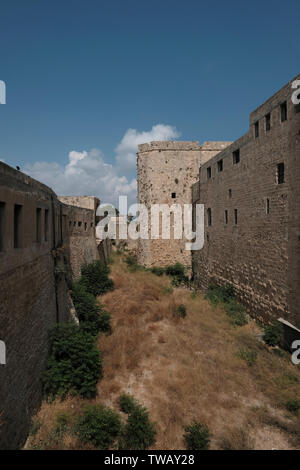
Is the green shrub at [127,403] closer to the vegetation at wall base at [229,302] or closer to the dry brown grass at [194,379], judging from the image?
the dry brown grass at [194,379]

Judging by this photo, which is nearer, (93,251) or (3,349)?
(3,349)

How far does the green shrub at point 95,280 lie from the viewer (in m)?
14.5

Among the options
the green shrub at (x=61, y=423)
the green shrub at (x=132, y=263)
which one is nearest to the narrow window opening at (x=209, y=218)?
the green shrub at (x=132, y=263)

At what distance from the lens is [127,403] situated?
6.85 m

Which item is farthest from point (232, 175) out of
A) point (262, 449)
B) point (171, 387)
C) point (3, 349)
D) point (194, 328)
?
point (3, 349)

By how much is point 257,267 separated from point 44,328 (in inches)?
337

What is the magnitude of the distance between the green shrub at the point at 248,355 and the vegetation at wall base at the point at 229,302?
2234mm

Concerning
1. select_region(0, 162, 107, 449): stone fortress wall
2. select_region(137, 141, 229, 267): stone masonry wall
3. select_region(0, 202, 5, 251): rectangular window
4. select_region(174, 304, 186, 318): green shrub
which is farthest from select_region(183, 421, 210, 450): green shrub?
select_region(137, 141, 229, 267): stone masonry wall

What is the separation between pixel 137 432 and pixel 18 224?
16.8ft

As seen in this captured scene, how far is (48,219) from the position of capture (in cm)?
891

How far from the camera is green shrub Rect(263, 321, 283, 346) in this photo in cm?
977

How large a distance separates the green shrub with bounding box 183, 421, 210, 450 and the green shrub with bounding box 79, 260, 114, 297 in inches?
364
